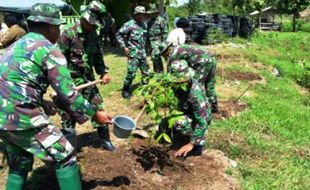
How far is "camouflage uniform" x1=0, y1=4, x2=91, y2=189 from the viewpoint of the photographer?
300 cm

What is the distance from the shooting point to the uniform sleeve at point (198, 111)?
4.63m

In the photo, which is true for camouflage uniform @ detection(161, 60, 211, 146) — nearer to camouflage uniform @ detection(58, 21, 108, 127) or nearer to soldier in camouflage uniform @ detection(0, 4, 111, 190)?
camouflage uniform @ detection(58, 21, 108, 127)

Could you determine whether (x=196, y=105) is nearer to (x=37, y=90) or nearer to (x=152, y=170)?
(x=152, y=170)

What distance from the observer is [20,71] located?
2.99 metres

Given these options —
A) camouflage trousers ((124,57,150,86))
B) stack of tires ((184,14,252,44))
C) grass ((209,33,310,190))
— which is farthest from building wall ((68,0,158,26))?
camouflage trousers ((124,57,150,86))

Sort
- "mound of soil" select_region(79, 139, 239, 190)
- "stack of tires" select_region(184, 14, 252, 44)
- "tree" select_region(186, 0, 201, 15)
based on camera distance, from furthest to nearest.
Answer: "tree" select_region(186, 0, 201, 15) → "stack of tires" select_region(184, 14, 252, 44) → "mound of soil" select_region(79, 139, 239, 190)

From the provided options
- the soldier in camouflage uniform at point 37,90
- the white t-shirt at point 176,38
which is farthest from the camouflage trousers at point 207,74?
the soldier in camouflage uniform at point 37,90

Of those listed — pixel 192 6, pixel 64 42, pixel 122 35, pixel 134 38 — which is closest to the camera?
pixel 64 42

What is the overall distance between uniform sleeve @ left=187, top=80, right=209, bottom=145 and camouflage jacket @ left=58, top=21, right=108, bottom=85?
1291 millimetres

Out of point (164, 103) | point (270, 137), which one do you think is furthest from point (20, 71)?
point (270, 137)

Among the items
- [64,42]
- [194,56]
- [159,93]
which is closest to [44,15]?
[159,93]

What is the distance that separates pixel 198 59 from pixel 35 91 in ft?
11.6

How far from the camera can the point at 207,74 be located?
6500mm

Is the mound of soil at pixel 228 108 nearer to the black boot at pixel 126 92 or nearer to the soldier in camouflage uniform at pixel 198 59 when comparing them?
the soldier in camouflage uniform at pixel 198 59
